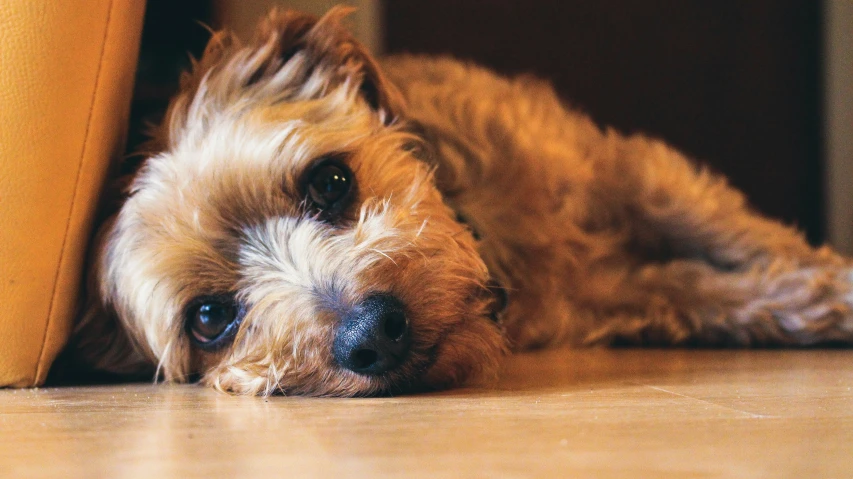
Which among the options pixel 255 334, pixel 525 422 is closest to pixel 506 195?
pixel 255 334

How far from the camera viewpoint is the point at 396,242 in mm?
1430

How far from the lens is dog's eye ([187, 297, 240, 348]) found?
5.41 feet

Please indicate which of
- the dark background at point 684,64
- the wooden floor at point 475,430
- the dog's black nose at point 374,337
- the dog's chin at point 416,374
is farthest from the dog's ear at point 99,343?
the dark background at point 684,64

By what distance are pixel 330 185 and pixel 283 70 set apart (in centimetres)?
32

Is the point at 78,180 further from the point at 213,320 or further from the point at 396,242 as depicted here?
the point at 396,242

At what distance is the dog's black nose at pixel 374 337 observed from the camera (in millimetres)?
1290

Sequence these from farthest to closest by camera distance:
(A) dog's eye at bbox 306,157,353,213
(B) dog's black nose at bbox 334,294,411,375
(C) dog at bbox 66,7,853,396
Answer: (A) dog's eye at bbox 306,157,353,213
(C) dog at bbox 66,7,853,396
(B) dog's black nose at bbox 334,294,411,375

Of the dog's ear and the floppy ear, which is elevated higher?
the floppy ear

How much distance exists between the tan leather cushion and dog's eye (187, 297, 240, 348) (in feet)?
0.79

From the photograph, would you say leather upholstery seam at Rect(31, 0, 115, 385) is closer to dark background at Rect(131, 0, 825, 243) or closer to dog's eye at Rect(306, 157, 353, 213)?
dog's eye at Rect(306, 157, 353, 213)

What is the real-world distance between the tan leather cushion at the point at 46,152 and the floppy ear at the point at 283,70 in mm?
177

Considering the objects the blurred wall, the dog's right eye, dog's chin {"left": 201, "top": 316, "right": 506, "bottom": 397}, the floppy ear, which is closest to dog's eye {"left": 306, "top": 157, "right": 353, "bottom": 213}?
the dog's right eye

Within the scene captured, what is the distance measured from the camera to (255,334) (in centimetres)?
155

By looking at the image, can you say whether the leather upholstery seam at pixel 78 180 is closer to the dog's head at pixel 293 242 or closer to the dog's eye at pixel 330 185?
the dog's head at pixel 293 242
